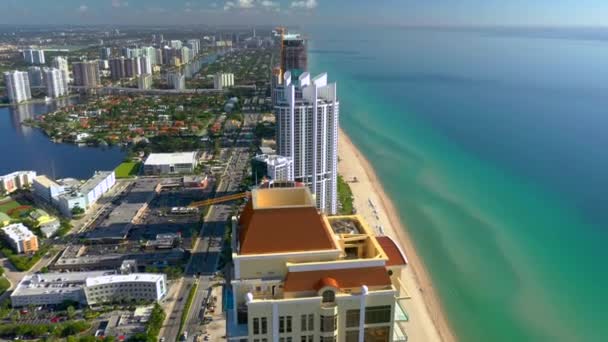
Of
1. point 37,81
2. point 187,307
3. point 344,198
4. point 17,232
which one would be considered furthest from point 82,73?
point 187,307

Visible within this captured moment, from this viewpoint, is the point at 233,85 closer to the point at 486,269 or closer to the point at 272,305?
the point at 486,269

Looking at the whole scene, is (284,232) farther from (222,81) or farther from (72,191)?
(222,81)

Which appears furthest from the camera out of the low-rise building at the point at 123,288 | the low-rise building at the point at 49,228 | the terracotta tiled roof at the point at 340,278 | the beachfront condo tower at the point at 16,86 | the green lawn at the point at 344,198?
the beachfront condo tower at the point at 16,86

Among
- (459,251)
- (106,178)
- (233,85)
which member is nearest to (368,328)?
(459,251)

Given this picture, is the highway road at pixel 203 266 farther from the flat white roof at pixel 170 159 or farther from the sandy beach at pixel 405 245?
the sandy beach at pixel 405 245

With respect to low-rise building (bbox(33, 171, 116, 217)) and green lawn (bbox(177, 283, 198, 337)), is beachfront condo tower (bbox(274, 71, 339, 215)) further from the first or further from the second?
low-rise building (bbox(33, 171, 116, 217))

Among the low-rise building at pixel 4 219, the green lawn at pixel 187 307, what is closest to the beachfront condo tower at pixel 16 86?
the low-rise building at pixel 4 219

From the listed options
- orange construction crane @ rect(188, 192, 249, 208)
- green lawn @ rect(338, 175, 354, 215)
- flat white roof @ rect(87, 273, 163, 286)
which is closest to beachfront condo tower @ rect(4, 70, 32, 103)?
orange construction crane @ rect(188, 192, 249, 208)
